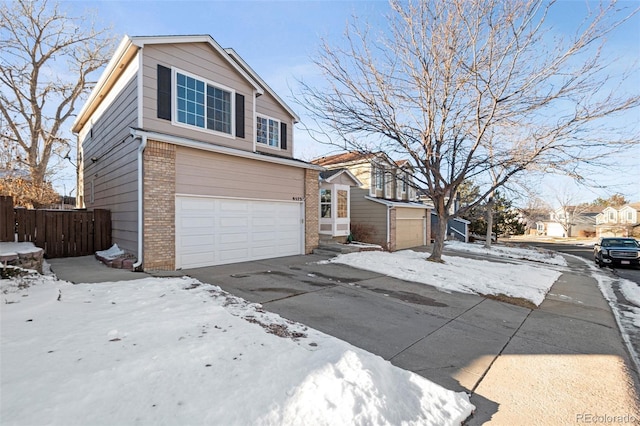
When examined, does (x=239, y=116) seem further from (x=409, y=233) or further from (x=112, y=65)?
(x=409, y=233)

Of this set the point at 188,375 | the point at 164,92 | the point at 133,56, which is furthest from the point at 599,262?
the point at 133,56

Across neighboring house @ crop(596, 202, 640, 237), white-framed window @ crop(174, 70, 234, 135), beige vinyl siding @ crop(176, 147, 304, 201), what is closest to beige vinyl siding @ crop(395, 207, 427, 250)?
beige vinyl siding @ crop(176, 147, 304, 201)

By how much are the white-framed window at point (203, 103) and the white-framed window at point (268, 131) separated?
182cm

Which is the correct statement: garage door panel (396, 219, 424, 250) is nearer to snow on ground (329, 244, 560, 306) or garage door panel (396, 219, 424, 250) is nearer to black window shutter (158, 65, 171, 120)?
snow on ground (329, 244, 560, 306)

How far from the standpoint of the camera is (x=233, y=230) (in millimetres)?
9430

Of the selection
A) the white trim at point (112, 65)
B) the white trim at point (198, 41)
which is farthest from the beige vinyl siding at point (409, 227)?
the white trim at point (112, 65)

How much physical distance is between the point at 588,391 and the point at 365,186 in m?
→ 15.3

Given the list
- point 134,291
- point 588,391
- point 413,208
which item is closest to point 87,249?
point 134,291

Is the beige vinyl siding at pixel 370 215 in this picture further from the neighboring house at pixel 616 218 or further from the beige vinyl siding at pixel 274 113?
the neighboring house at pixel 616 218

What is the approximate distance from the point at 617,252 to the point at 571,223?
45927 mm

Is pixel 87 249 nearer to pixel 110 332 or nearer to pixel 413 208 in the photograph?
pixel 110 332

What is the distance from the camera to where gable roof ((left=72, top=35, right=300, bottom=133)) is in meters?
7.89

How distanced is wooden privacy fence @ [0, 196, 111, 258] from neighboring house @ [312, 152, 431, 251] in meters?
9.71

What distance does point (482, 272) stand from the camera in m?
9.94
